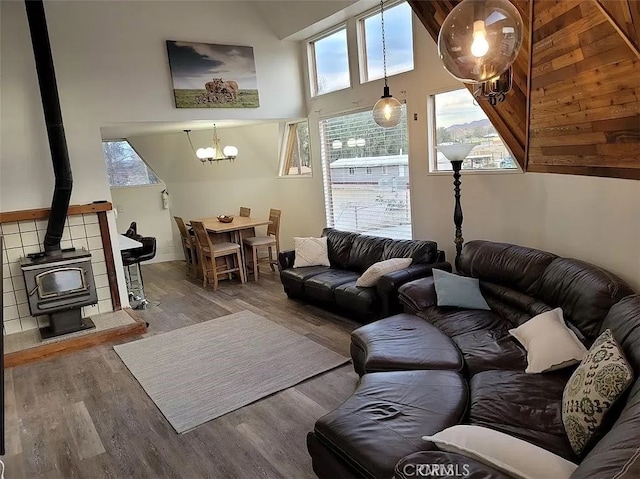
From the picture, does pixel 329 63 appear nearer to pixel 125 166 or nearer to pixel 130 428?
pixel 125 166

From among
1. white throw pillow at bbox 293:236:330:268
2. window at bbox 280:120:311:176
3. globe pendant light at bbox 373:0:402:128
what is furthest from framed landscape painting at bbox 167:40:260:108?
globe pendant light at bbox 373:0:402:128

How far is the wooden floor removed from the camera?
8.32 ft

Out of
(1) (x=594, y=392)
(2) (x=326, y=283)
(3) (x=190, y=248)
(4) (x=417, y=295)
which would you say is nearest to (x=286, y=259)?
(2) (x=326, y=283)

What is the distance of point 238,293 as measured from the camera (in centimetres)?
599

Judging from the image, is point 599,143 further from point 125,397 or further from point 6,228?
point 6,228

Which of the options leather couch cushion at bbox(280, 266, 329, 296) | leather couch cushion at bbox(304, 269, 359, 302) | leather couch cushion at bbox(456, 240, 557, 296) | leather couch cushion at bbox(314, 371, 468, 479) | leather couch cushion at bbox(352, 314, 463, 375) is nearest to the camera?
leather couch cushion at bbox(314, 371, 468, 479)

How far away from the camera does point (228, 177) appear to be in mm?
8172

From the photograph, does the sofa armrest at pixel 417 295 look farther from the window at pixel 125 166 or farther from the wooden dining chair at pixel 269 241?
the window at pixel 125 166

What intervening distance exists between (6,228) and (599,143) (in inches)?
209

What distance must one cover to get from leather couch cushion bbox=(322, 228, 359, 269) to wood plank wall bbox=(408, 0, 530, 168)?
2155 mm

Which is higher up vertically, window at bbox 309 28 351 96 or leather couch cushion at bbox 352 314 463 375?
window at bbox 309 28 351 96

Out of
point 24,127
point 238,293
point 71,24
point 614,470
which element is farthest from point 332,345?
point 71,24

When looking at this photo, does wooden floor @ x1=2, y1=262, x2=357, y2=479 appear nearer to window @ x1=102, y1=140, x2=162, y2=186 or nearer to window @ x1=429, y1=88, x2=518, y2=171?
window @ x1=429, y1=88, x2=518, y2=171

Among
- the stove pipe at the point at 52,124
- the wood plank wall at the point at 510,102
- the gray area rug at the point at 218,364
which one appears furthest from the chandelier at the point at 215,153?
the wood plank wall at the point at 510,102
